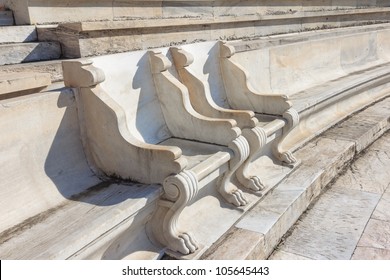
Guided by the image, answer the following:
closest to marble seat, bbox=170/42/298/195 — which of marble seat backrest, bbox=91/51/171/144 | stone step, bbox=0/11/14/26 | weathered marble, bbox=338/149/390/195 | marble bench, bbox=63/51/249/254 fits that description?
marble bench, bbox=63/51/249/254

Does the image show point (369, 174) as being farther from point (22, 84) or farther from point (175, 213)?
point (22, 84)

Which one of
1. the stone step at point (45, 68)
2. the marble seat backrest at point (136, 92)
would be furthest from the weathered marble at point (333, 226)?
the stone step at point (45, 68)

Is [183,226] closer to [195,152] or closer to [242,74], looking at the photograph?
[195,152]

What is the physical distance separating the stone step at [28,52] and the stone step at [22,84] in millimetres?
1344

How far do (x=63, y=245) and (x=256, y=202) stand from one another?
1763 mm

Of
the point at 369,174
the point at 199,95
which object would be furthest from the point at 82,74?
the point at 369,174

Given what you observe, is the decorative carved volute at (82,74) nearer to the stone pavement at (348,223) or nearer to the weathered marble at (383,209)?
the stone pavement at (348,223)

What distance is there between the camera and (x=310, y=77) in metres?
6.01

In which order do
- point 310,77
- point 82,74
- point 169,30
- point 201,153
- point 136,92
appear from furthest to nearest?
point 310,77, point 169,30, point 136,92, point 201,153, point 82,74

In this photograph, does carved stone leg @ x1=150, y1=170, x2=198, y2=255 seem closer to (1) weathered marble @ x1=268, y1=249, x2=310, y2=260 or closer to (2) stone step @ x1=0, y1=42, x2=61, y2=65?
(1) weathered marble @ x1=268, y1=249, x2=310, y2=260

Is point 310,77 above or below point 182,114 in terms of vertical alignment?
below

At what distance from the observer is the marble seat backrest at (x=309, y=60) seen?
197 inches

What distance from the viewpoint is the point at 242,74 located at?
409 centimetres

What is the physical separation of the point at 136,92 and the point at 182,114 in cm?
40
